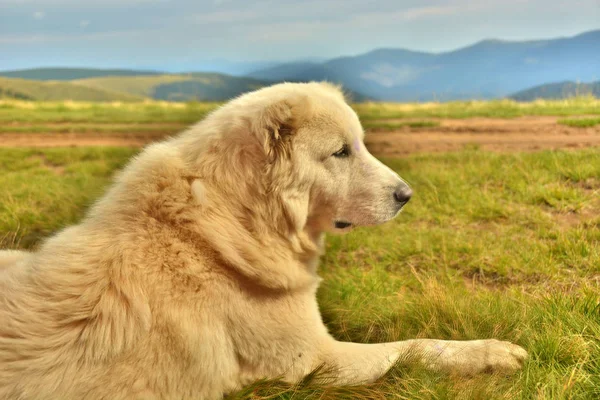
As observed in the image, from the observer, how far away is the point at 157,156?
288cm

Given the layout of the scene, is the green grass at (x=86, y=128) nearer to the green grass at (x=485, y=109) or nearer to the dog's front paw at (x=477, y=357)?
the green grass at (x=485, y=109)

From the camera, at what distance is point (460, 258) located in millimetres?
5137

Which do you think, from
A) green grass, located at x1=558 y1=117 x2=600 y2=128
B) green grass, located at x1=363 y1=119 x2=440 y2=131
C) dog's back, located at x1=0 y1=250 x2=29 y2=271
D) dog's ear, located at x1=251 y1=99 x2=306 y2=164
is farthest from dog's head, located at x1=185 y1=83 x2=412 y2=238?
green grass, located at x1=363 y1=119 x2=440 y2=131

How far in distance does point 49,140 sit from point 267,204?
11.2 meters

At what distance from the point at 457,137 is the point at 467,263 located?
6677 millimetres

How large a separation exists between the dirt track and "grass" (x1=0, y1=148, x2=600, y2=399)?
1250mm

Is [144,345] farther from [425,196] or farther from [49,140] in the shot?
[49,140]

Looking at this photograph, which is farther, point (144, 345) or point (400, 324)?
point (400, 324)

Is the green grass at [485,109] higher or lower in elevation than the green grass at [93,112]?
higher

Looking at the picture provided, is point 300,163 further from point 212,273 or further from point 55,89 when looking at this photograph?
point 55,89

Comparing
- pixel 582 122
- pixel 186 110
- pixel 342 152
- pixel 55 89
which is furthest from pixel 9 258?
pixel 55 89

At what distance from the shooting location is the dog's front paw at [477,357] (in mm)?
2992

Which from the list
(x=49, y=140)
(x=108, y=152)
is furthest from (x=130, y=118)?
(x=108, y=152)

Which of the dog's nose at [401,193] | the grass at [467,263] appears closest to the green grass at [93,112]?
the grass at [467,263]
